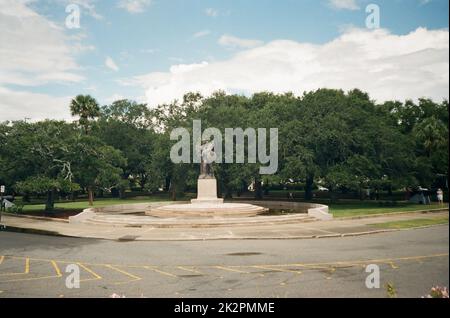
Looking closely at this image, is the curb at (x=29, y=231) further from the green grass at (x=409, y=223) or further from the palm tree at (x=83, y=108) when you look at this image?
the palm tree at (x=83, y=108)

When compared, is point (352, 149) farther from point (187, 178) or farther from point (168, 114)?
point (168, 114)

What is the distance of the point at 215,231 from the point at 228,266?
30.8 ft

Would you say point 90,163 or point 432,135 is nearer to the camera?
point 90,163

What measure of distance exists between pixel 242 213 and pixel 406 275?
19.5 m

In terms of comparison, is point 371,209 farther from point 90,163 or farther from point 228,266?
point 90,163

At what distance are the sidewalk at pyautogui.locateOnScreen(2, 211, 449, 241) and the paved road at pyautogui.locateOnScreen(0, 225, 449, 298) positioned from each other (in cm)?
138

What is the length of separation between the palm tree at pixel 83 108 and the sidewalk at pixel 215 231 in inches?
1233

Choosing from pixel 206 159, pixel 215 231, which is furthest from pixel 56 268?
pixel 206 159

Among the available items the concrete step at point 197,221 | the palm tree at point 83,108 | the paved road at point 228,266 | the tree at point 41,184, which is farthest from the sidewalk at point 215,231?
the palm tree at point 83,108

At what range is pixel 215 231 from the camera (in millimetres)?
21953

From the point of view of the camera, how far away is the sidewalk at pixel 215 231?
65.1 ft
